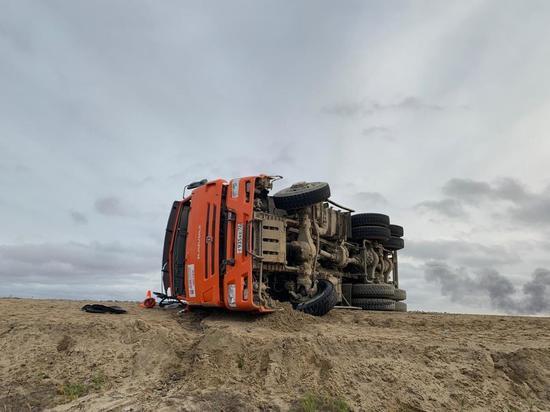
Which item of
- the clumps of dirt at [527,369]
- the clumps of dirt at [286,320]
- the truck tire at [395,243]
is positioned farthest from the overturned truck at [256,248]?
the clumps of dirt at [527,369]

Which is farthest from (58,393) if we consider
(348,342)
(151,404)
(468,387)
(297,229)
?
(297,229)

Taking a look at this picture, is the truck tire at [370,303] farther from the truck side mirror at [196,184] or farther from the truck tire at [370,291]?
the truck side mirror at [196,184]

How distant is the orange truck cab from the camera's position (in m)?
6.88

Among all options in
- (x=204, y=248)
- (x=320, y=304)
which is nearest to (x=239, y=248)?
(x=204, y=248)

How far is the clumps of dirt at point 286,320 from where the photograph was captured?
628cm

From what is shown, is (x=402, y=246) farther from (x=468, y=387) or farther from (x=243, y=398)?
(x=243, y=398)

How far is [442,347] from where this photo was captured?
5.10 m

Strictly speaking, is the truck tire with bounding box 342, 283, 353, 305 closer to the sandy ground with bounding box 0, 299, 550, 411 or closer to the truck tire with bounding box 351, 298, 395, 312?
the truck tire with bounding box 351, 298, 395, 312

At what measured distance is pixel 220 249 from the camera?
7.27 metres

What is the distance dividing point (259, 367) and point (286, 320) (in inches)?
68.7

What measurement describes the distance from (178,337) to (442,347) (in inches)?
126

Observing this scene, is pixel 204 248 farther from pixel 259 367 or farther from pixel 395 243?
pixel 395 243

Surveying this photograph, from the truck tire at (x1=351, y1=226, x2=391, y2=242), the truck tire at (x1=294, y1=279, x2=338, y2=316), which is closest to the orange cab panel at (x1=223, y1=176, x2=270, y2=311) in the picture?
the truck tire at (x1=294, y1=279, x2=338, y2=316)

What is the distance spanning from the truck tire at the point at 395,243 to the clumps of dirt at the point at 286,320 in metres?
6.09
